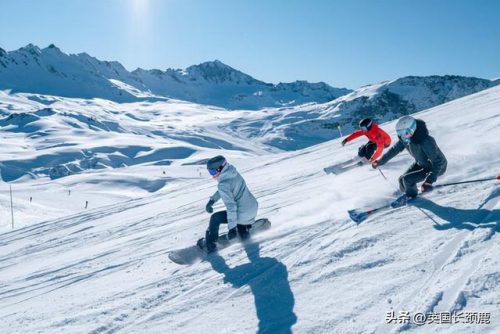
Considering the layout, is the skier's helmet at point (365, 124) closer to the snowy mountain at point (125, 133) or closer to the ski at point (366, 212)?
the ski at point (366, 212)

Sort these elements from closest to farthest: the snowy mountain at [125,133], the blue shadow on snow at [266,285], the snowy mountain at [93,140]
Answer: the blue shadow on snow at [266,285] → the snowy mountain at [93,140] → the snowy mountain at [125,133]

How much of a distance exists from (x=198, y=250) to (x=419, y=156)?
13.1ft

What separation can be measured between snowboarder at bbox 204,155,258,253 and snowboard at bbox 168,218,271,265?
14 centimetres

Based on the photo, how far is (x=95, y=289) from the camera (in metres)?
6.23

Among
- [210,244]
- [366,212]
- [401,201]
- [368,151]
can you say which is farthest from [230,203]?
[368,151]

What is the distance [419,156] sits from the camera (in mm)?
6996

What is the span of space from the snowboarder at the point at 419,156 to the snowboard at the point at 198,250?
2.30 meters

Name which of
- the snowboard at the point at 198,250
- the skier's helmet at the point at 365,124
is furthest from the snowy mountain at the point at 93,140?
the snowboard at the point at 198,250

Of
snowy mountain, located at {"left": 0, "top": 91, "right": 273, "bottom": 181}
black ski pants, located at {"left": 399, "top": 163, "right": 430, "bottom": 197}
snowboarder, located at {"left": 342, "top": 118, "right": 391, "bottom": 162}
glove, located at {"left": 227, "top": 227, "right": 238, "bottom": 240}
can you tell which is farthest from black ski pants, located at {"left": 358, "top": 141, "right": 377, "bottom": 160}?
snowy mountain, located at {"left": 0, "top": 91, "right": 273, "bottom": 181}

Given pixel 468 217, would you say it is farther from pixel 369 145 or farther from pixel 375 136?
pixel 369 145

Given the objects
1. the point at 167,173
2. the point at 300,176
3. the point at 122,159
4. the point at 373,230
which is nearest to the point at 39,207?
the point at 167,173

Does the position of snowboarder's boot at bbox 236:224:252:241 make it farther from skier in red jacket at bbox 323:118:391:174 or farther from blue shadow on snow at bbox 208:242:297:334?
skier in red jacket at bbox 323:118:391:174

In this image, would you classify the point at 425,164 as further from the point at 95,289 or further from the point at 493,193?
the point at 95,289

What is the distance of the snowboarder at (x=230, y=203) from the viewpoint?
6.61 m
